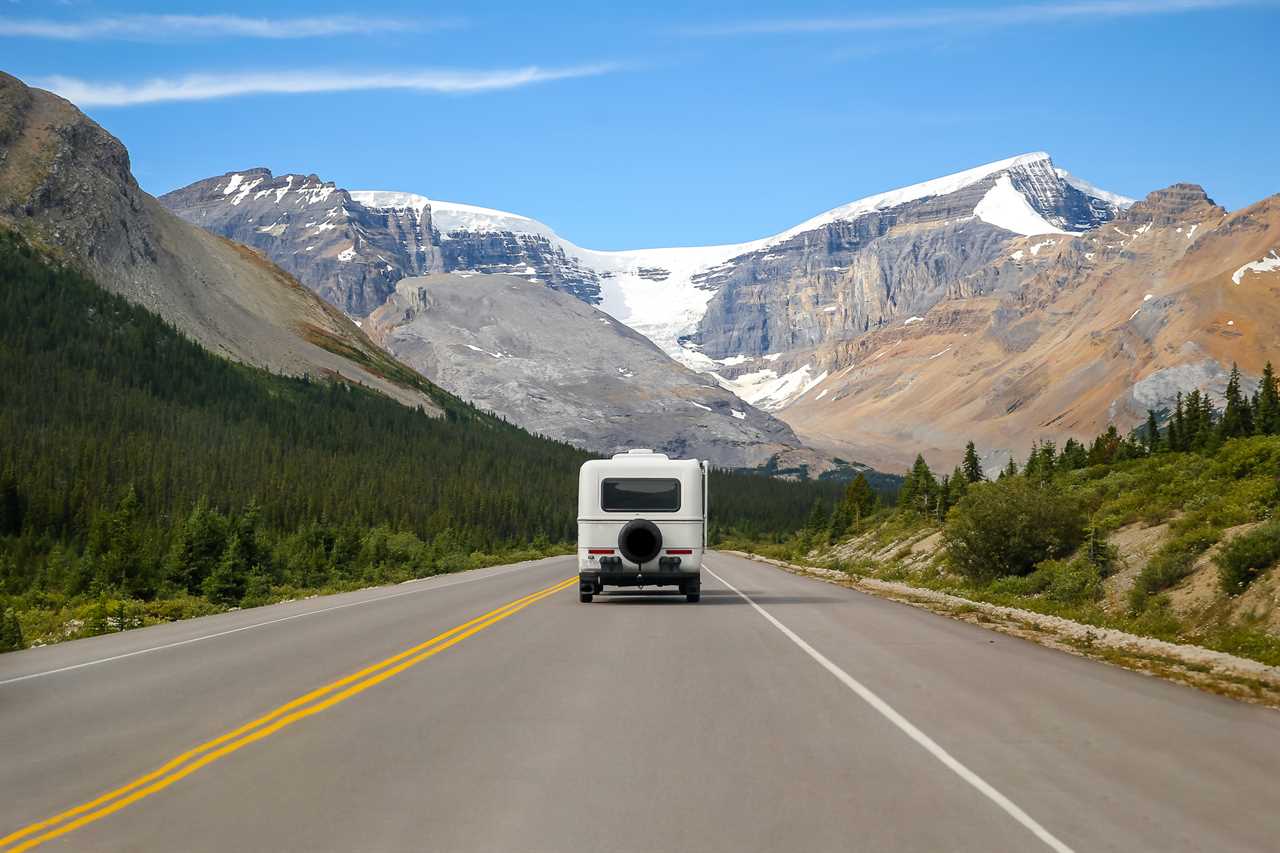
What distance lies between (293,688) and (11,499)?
94093mm

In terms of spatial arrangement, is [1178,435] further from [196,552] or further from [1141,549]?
[196,552]

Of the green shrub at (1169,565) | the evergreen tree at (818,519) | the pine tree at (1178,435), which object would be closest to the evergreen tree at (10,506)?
the evergreen tree at (818,519)

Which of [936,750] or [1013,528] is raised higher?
Result: [1013,528]

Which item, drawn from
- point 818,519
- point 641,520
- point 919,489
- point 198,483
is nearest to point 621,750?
point 641,520

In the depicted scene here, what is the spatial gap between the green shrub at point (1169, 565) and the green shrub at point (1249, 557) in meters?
2.21

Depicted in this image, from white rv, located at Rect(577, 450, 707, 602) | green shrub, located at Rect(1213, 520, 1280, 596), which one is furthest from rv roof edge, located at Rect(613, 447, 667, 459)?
green shrub, located at Rect(1213, 520, 1280, 596)

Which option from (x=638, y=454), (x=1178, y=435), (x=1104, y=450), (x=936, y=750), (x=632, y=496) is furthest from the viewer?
(x=1104, y=450)

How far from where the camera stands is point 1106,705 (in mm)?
12125

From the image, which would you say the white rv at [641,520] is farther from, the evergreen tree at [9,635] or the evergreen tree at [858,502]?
the evergreen tree at [858,502]

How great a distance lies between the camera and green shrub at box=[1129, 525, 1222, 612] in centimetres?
2341

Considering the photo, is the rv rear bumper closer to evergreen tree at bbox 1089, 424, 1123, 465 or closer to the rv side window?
the rv side window

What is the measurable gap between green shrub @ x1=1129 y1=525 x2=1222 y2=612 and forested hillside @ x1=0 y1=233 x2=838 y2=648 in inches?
783

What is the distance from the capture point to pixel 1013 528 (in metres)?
32.3

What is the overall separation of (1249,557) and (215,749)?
17927mm
